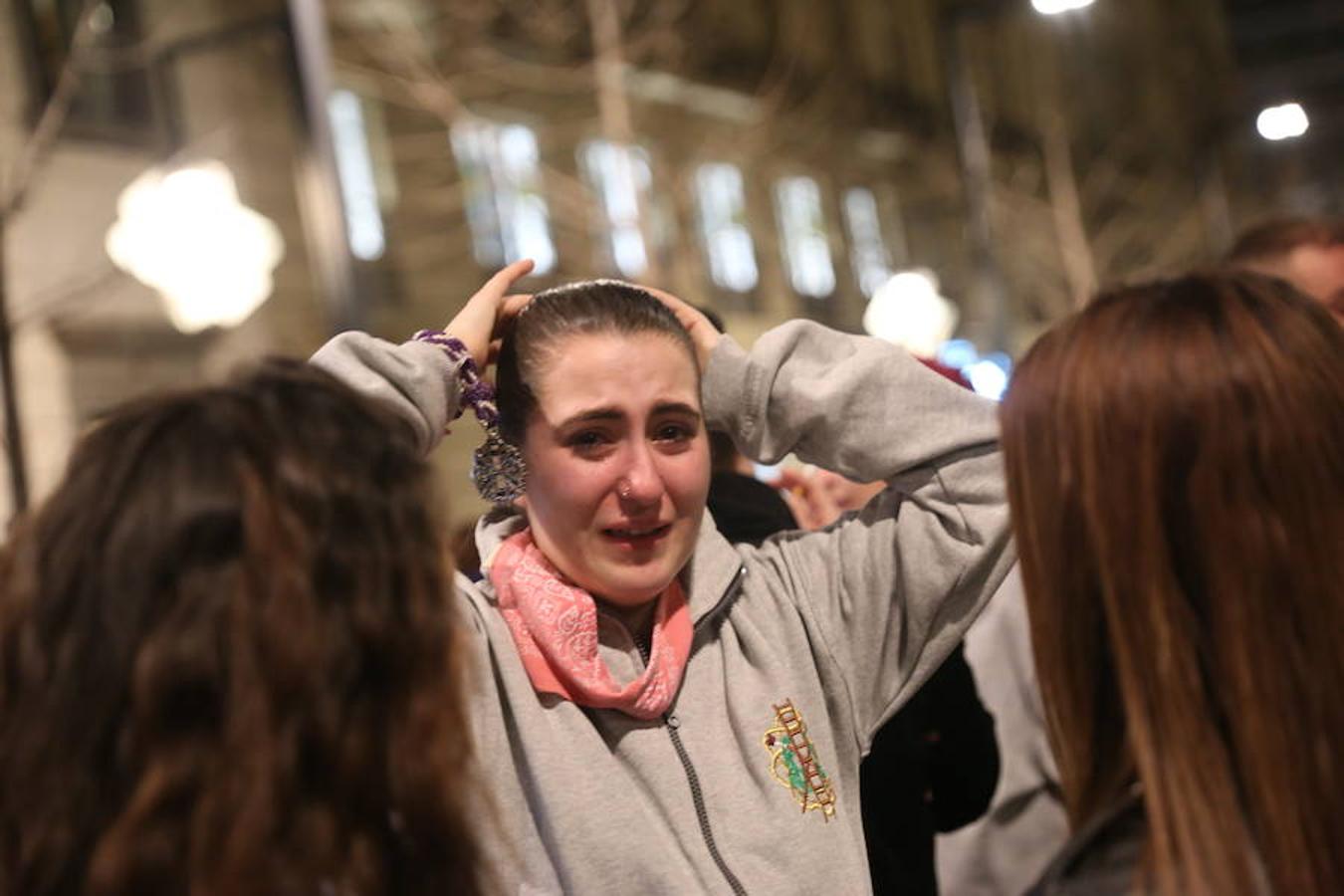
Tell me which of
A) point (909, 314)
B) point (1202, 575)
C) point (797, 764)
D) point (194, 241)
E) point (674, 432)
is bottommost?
point (797, 764)

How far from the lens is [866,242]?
26172 mm

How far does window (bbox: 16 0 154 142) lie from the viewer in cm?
1156

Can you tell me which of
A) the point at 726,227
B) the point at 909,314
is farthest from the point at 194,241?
the point at 726,227

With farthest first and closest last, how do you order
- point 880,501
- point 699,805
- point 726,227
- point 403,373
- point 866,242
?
1. point 866,242
2. point 726,227
3. point 880,501
4. point 403,373
5. point 699,805

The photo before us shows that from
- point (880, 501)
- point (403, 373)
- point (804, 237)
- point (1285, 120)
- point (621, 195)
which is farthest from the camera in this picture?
point (804, 237)

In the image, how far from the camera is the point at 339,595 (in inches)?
65.9

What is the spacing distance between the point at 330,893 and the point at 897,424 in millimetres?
1353

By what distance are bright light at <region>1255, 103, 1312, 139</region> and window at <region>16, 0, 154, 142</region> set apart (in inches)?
312

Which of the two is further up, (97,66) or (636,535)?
(97,66)

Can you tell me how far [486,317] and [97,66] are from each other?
10.5 meters

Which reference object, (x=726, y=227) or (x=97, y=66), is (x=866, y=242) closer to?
(x=726, y=227)

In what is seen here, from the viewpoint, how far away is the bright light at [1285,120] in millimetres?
8375

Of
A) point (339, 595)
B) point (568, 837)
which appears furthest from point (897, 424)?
point (339, 595)

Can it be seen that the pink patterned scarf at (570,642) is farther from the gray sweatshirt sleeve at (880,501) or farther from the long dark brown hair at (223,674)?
the long dark brown hair at (223,674)
